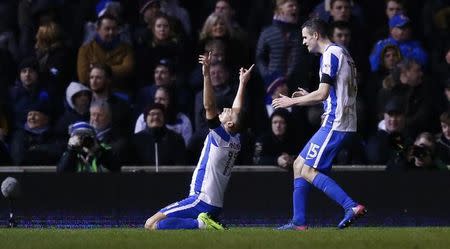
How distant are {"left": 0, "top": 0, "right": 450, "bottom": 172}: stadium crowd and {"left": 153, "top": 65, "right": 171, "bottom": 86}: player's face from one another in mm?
13

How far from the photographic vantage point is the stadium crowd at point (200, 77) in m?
18.3

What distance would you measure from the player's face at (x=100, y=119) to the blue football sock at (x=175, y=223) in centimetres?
391

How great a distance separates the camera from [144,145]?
18.3 metres

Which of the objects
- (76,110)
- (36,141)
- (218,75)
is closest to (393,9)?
(218,75)

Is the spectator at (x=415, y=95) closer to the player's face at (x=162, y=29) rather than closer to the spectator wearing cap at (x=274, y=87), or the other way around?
the spectator wearing cap at (x=274, y=87)

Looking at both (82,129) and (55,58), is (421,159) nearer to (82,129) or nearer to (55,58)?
(82,129)

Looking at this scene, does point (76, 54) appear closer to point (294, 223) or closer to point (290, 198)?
point (290, 198)

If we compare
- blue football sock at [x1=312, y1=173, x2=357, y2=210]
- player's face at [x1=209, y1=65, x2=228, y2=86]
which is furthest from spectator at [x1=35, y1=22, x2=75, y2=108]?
blue football sock at [x1=312, y1=173, x2=357, y2=210]

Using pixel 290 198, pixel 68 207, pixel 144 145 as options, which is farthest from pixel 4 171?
pixel 290 198

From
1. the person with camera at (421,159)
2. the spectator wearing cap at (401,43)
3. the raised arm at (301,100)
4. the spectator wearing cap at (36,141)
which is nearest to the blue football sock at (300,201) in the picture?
the raised arm at (301,100)

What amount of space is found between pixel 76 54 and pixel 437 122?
487 cm

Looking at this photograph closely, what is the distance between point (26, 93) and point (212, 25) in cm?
258

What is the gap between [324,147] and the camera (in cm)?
1411

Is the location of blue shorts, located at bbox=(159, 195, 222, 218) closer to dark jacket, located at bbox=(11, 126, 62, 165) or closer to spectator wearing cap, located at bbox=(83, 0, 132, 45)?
dark jacket, located at bbox=(11, 126, 62, 165)
